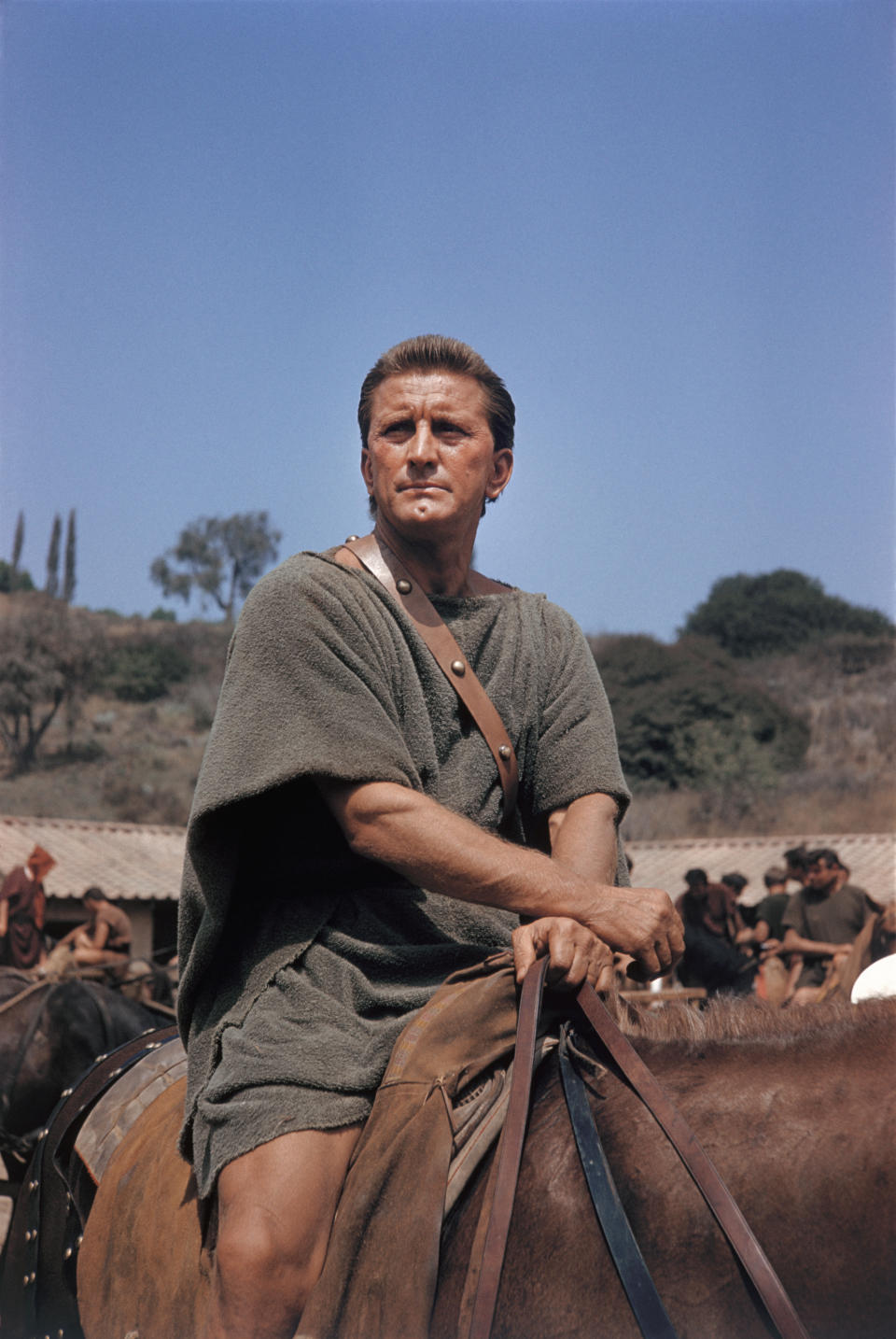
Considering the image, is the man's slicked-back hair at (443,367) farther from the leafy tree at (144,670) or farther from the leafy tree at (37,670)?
the leafy tree at (144,670)

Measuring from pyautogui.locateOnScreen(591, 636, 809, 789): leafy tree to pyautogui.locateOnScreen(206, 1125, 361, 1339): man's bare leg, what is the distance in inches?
1697

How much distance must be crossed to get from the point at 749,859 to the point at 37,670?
108 feet

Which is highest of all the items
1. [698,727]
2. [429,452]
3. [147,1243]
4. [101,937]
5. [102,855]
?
[698,727]

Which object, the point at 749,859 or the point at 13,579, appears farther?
the point at 13,579

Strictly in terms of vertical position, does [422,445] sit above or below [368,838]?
above

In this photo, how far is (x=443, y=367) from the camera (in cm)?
271

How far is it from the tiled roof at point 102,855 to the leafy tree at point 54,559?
35.6m

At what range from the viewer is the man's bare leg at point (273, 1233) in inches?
78.8

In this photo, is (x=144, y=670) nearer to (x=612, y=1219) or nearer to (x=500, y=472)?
(x=500, y=472)

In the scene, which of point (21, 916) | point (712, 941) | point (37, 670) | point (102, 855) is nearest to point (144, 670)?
point (37, 670)

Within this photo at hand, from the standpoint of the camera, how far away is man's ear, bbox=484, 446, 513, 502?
9.32 feet

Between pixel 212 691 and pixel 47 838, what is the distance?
28.1m

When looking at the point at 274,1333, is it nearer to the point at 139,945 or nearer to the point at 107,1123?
the point at 107,1123

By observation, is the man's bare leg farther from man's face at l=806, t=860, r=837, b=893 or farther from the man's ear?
man's face at l=806, t=860, r=837, b=893
